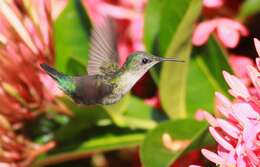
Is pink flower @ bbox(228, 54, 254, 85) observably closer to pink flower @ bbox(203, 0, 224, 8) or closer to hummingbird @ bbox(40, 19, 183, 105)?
pink flower @ bbox(203, 0, 224, 8)

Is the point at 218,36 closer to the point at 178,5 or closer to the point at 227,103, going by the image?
the point at 178,5

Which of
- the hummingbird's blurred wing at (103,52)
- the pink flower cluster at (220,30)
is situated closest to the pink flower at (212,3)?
the pink flower cluster at (220,30)

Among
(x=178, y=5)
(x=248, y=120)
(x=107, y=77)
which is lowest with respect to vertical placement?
(x=248, y=120)

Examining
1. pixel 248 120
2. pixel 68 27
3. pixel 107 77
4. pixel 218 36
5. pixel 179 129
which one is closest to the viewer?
pixel 248 120

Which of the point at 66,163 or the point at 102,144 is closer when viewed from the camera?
the point at 102,144

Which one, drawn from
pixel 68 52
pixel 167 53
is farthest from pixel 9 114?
pixel 167 53

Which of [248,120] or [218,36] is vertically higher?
[218,36]

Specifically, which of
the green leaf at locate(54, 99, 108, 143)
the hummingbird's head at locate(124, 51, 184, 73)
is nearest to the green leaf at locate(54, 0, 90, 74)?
the green leaf at locate(54, 99, 108, 143)

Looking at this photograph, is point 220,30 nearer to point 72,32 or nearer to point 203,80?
point 203,80
